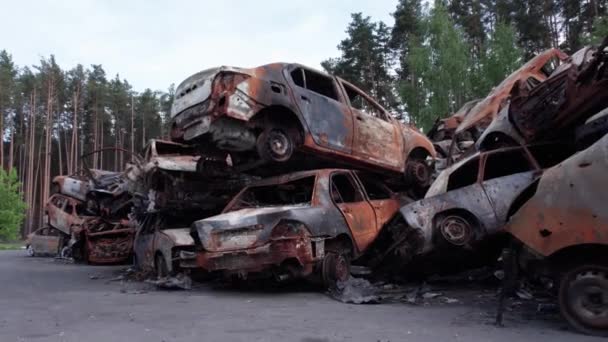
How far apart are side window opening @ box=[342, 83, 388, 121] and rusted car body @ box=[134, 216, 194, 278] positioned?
3828 millimetres

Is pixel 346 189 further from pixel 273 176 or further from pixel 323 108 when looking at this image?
pixel 323 108

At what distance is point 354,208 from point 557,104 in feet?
10.1

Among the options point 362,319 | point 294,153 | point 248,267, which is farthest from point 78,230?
point 362,319

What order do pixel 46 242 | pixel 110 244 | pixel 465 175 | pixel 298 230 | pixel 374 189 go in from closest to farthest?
pixel 298 230, pixel 465 175, pixel 374 189, pixel 110 244, pixel 46 242

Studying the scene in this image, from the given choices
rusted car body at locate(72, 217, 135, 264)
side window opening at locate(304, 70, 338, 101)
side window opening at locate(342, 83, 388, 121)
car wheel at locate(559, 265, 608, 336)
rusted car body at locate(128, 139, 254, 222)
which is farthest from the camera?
rusted car body at locate(72, 217, 135, 264)

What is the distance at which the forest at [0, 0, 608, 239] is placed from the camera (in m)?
28.3

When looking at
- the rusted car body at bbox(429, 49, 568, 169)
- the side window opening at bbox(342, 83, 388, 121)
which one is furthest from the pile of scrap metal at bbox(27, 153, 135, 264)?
the rusted car body at bbox(429, 49, 568, 169)

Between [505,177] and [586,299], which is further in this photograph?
[505,177]

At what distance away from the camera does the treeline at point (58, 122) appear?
4300cm

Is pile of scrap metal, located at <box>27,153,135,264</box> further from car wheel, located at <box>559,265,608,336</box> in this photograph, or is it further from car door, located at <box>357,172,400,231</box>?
car wheel, located at <box>559,265,608,336</box>

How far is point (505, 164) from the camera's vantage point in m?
7.07

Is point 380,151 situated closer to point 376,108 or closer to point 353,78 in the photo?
point 376,108

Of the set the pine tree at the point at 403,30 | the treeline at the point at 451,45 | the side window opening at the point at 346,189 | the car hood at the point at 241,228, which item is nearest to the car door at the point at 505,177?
the side window opening at the point at 346,189

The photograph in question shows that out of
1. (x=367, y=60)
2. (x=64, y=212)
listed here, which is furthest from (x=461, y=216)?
(x=367, y=60)
